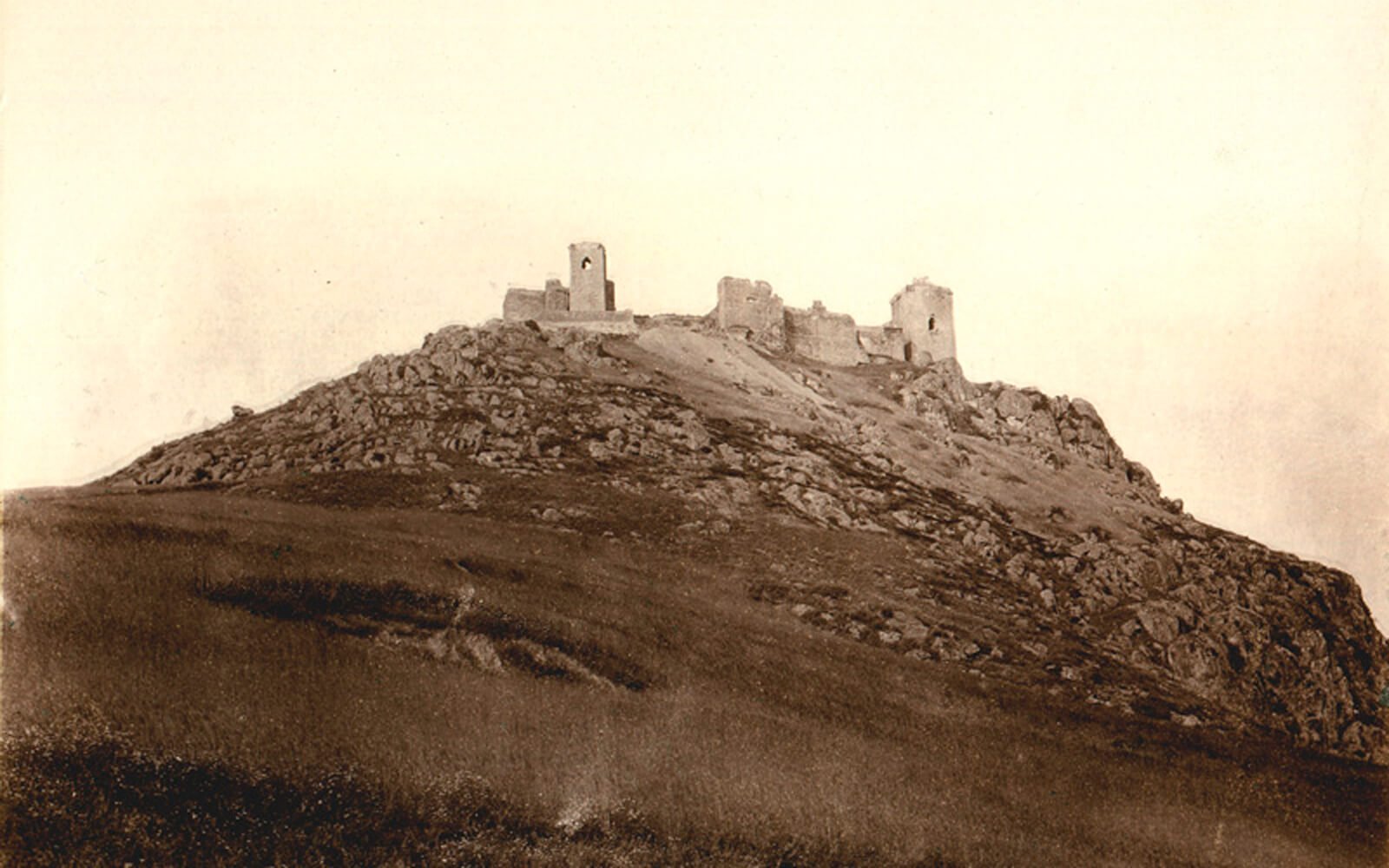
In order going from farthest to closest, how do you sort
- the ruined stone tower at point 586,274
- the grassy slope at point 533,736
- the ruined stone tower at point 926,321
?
the ruined stone tower at point 926,321
the ruined stone tower at point 586,274
the grassy slope at point 533,736

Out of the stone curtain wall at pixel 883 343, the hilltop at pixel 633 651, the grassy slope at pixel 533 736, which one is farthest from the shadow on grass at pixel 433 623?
the stone curtain wall at pixel 883 343

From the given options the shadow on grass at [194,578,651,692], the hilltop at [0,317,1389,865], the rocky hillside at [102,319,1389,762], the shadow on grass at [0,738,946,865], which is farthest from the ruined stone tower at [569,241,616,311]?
the shadow on grass at [0,738,946,865]

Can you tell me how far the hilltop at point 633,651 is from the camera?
22359mm

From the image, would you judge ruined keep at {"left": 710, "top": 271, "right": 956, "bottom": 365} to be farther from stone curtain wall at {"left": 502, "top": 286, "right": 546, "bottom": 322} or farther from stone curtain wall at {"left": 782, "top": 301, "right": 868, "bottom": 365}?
stone curtain wall at {"left": 502, "top": 286, "right": 546, "bottom": 322}

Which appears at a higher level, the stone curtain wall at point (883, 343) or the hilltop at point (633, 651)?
the stone curtain wall at point (883, 343)

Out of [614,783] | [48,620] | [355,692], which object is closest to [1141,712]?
[614,783]

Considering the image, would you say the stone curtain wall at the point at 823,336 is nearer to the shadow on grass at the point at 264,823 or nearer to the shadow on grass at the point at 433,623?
the shadow on grass at the point at 433,623

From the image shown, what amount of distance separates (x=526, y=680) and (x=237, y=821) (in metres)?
6.98

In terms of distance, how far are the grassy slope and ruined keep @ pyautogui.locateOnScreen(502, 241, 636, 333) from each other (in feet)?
59.2

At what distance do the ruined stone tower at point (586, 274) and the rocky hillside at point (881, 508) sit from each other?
218 cm

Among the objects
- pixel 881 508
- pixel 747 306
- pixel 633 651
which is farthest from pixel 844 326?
pixel 633 651

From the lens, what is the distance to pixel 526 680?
25.6 metres

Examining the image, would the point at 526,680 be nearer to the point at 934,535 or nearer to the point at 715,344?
the point at 934,535

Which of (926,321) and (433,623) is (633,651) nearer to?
(433,623)
